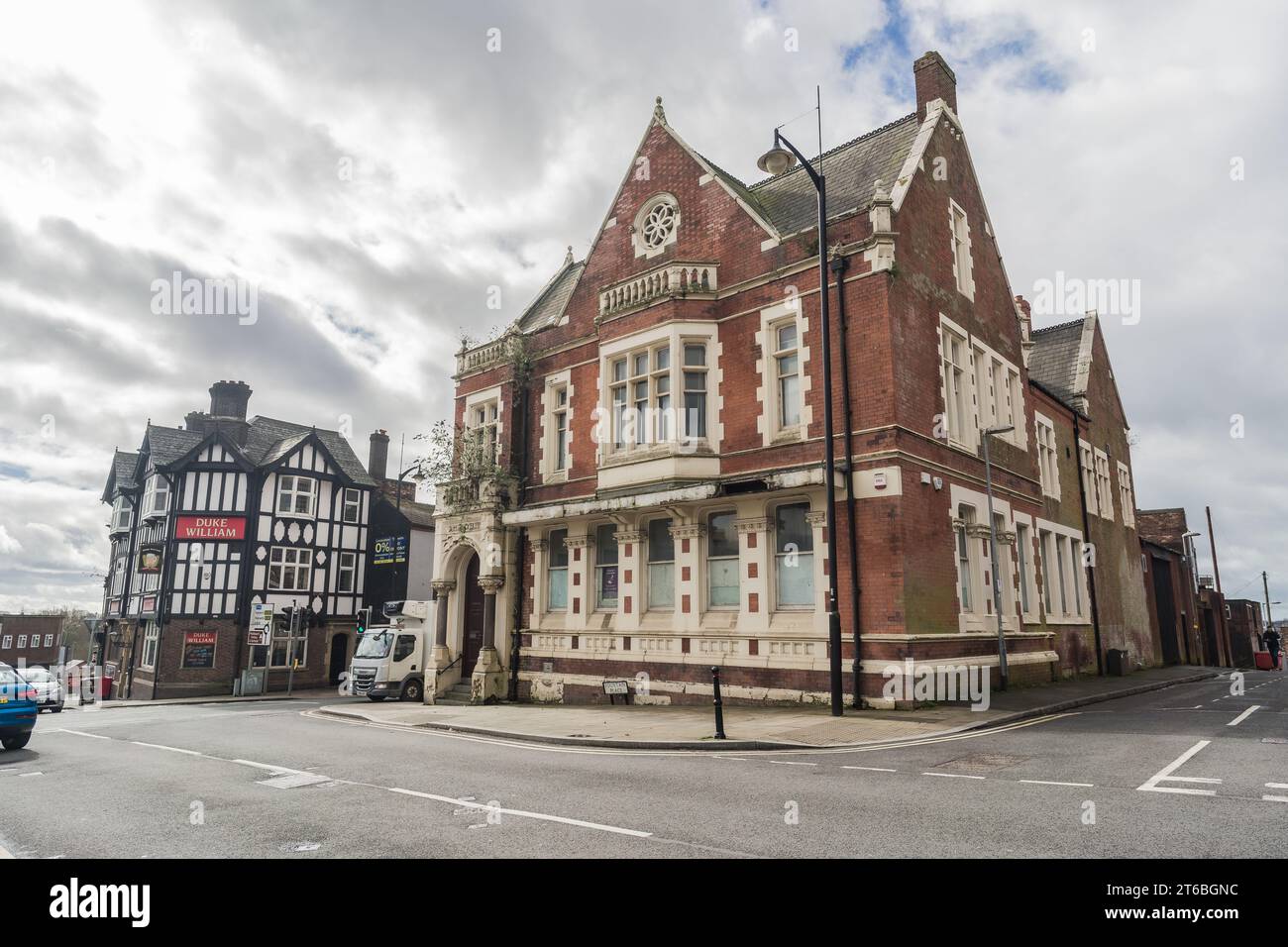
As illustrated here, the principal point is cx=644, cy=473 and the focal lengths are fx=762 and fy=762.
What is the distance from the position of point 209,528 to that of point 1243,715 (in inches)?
1559

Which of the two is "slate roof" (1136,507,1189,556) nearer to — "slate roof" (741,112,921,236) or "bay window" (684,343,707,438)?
"slate roof" (741,112,921,236)

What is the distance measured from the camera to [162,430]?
40.0 m

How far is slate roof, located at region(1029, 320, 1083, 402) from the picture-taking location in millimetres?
29891

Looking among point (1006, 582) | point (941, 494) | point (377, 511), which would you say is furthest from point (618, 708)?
point (377, 511)

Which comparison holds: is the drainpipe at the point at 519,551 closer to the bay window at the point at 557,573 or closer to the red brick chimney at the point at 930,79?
the bay window at the point at 557,573

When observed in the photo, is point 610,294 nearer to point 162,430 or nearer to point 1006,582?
point 1006,582

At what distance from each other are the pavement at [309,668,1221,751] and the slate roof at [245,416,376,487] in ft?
74.5

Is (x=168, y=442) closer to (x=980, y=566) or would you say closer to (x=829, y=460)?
(x=829, y=460)

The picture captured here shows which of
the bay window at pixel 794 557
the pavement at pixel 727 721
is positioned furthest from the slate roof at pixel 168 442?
the bay window at pixel 794 557

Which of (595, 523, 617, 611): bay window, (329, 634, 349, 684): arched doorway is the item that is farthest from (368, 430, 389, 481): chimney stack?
(595, 523, 617, 611): bay window

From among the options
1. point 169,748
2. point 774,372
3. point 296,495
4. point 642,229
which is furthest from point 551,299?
point 296,495

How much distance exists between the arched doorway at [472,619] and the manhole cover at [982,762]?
16657 millimetres

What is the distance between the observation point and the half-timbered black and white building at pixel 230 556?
35.7m
